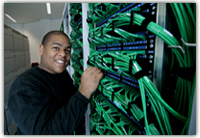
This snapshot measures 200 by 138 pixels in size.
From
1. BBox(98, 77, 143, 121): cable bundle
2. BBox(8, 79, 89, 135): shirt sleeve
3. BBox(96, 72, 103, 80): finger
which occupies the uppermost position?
BBox(96, 72, 103, 80): finger

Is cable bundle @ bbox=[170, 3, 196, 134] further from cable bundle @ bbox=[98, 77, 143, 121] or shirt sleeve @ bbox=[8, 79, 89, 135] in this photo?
shirt sleeve @ bbox=[8, 79, 89, 135]

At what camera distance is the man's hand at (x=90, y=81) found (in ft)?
2.07

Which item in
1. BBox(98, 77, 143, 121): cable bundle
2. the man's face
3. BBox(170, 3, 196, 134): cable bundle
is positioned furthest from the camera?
the man's face

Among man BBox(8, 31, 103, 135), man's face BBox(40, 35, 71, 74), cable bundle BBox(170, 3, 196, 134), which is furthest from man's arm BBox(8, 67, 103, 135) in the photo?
cable bundle BBox(170, 3, 196, 134)

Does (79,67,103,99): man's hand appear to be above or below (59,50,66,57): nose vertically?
below

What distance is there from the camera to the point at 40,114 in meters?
0.52

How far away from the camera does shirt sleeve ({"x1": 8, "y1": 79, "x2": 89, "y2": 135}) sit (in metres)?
0.51

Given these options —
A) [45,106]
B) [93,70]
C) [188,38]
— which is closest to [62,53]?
[93,70]

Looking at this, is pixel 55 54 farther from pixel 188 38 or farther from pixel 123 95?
pixel 188 38

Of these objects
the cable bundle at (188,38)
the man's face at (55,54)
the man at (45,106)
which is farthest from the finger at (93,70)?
the cable bundle at (188,38)

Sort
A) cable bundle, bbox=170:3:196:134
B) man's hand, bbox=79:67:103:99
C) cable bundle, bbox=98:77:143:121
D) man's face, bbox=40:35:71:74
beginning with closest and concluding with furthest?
1. cable bundle, bbox=170:3:196:134
2. cable bundle, bbox=98:77:143:121
3. man's hand, bbox=79:67:103:99
4. man's face, bbox=40:35:71:74

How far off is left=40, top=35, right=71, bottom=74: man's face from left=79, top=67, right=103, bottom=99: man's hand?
27cm

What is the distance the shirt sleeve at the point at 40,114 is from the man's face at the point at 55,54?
0.91 ft

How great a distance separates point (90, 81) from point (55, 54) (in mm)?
368
